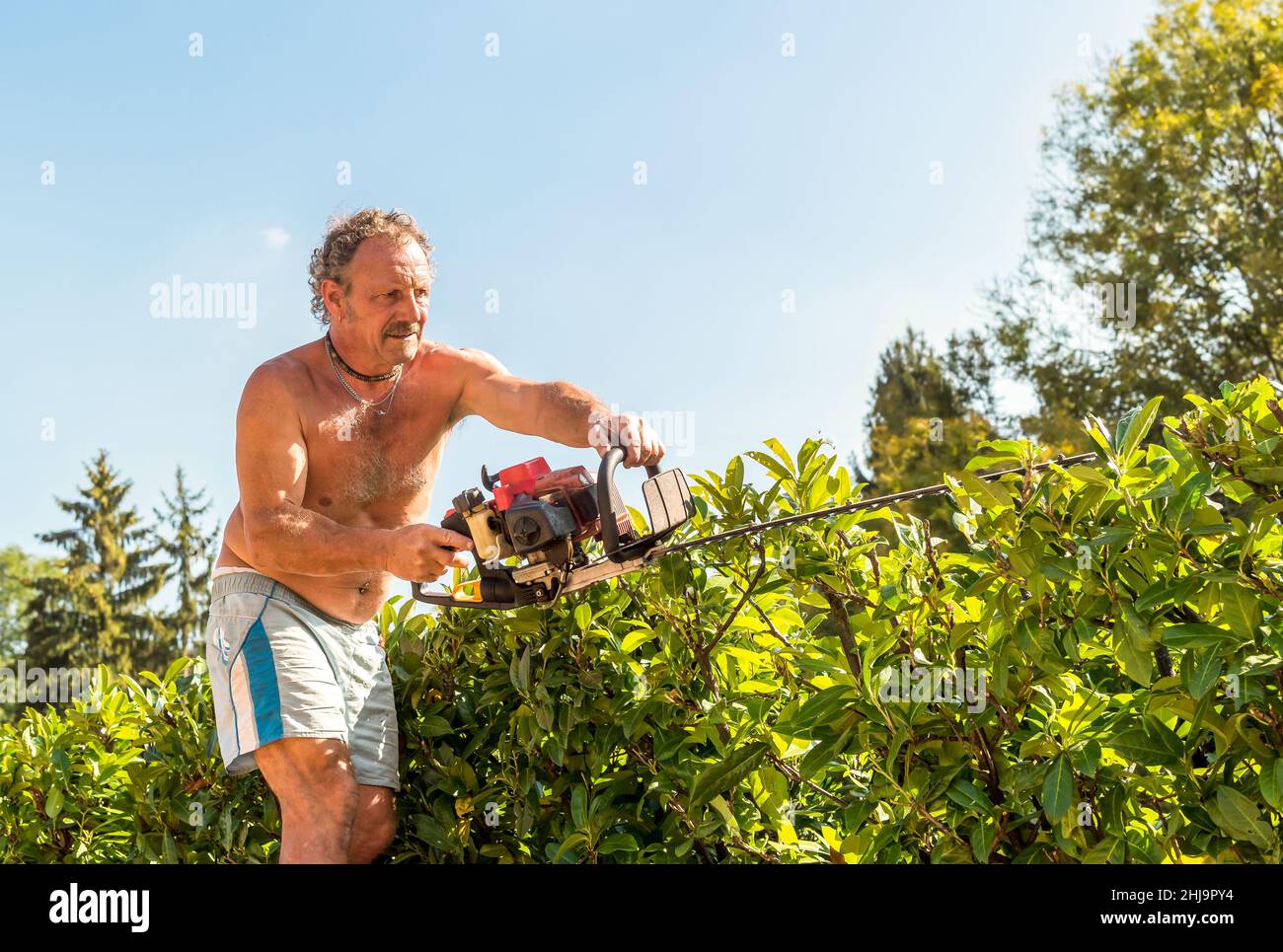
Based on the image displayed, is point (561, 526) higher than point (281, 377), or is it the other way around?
point (281, 377)

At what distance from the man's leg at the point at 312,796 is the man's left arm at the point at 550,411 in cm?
100

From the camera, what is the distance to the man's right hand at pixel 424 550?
96.7 inches

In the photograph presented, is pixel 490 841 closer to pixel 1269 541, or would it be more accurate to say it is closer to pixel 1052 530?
pixel 1052 530

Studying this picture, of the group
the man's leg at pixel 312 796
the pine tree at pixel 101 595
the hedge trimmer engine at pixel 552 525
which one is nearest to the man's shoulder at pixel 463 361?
the hedge trimmer engine at pixel 552 525

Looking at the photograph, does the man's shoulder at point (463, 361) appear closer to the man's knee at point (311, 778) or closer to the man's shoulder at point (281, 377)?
the man's shoulder at point (281, 377)

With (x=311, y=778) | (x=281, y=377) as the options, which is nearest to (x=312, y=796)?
(x=311, y=778)

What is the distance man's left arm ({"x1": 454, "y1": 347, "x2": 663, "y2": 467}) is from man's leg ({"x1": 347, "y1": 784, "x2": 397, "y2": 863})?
1.07 metres

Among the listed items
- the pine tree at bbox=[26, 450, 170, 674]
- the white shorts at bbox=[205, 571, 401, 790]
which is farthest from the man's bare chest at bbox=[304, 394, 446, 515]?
the pine tree at bbox=[26, 450, 170, 674]

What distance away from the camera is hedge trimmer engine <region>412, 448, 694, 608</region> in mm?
2385

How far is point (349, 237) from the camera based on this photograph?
3.18m

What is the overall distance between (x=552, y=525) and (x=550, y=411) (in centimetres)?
67

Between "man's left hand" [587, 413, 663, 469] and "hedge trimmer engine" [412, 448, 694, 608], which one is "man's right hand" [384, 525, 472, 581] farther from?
"man's left hand" [587, 413, 663, 469]

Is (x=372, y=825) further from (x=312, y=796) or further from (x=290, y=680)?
(x=290, y=680)
